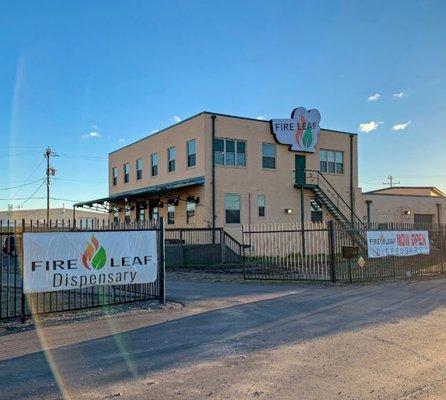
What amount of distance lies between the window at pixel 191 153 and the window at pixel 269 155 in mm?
4030

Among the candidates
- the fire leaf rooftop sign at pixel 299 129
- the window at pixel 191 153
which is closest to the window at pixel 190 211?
the window at pixel 191 153

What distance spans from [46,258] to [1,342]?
2.15m

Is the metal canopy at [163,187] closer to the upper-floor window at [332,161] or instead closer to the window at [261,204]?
the window at [261,204]

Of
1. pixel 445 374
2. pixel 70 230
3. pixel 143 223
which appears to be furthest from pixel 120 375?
pixel 143 223

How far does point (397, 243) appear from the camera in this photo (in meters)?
17.6

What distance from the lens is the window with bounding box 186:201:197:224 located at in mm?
26969

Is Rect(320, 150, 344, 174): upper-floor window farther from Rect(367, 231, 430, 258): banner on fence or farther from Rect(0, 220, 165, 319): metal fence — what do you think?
Rect(0, 220, 165, 319): metal fence

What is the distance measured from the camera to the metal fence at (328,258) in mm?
16078

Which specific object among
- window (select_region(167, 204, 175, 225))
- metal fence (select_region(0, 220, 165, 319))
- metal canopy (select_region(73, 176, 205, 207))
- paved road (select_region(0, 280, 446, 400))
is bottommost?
paved road (select_region(0, 280, 446, 400))

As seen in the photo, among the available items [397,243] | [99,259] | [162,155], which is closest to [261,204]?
[162,155]

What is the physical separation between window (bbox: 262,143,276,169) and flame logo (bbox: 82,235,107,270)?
1868 cm

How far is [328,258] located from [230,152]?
12092 millimetres

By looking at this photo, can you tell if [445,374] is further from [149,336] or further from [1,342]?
[1,342]

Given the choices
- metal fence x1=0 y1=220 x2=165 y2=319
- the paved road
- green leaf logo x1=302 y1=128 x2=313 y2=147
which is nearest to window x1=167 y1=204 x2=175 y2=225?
green leaf logo x1=302 y1=128 x2=313 y2=147
